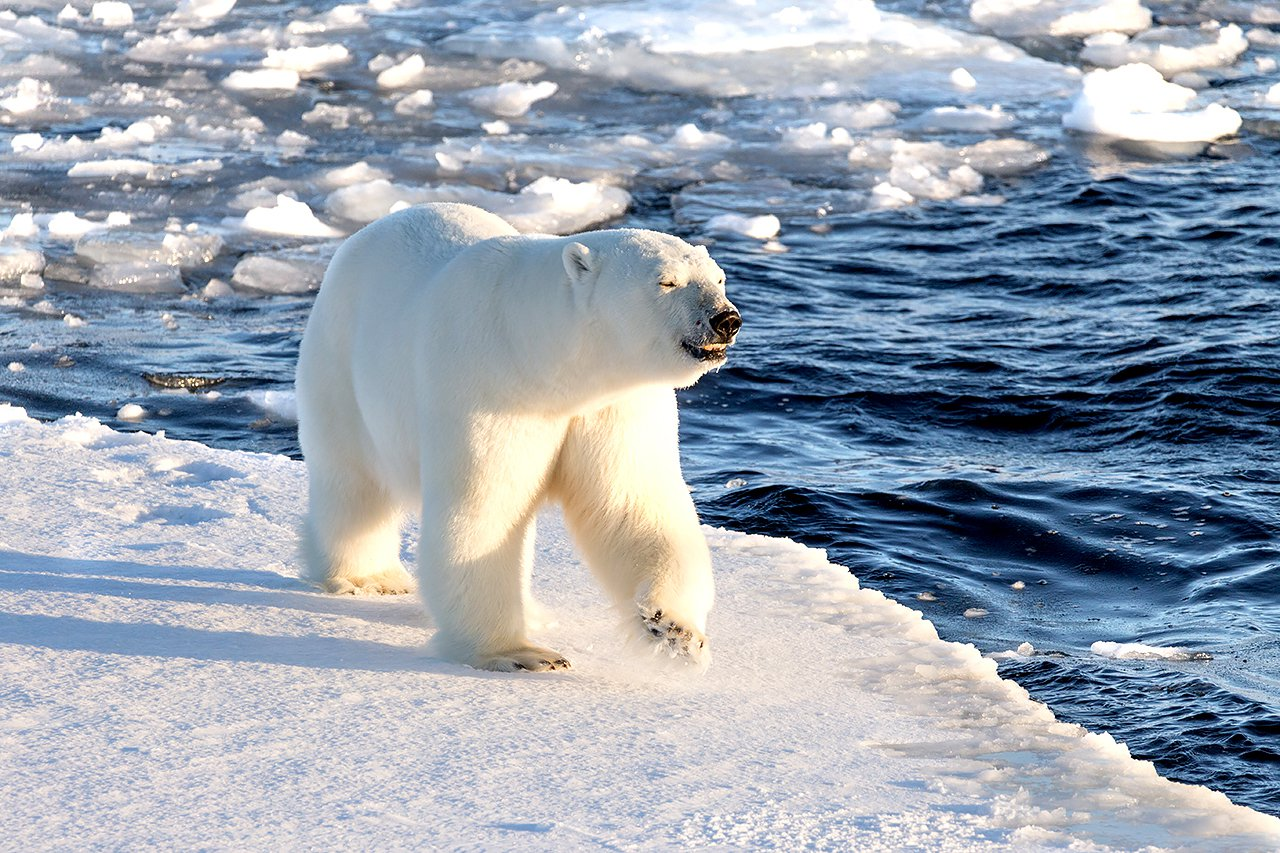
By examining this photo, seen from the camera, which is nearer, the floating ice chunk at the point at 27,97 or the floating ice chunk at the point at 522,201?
the floating ice chunk at the point at 522,201

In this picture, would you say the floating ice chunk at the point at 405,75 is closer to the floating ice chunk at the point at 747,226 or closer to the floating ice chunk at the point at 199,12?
the floating ice chunk at the point at 199,12

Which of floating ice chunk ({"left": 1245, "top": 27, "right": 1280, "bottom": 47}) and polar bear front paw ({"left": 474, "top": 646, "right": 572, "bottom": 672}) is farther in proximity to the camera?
floating ice chunk ({"left": 1245, "top": 27, "right": 1280, "bottom": 47})

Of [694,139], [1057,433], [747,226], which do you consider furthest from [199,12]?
[1057,433]

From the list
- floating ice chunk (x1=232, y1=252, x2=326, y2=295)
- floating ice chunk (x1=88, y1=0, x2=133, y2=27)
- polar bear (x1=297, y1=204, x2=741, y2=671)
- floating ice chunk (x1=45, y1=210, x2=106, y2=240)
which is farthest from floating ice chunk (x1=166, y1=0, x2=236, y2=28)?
polar bear (x1=297, y1=204, x2=741, y2=671)

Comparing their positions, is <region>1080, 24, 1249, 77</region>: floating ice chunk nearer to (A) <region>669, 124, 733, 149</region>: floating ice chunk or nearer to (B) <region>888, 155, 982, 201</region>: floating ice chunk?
(B) <region>888, 155, 982, 201</region>: floating ice chunk

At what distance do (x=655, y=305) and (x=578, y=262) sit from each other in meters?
0.21

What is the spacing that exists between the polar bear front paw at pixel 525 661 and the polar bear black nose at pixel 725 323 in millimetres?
912

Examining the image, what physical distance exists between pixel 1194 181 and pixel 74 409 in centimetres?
725

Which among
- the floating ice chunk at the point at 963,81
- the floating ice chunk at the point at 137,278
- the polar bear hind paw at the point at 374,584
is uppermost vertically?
the floating ice chunk at the point at 963,81

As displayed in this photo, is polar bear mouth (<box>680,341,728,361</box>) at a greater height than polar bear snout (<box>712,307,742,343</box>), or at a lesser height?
lesser

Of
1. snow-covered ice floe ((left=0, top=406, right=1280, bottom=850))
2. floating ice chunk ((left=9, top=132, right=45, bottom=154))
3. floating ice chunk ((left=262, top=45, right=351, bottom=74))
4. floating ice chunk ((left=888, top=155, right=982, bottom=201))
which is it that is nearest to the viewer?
snow-covered ice floe ((left=0, top=406, right=1280, bottom=850))

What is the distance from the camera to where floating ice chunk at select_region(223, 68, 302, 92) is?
12414 mm

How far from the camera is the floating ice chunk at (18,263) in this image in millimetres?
8664

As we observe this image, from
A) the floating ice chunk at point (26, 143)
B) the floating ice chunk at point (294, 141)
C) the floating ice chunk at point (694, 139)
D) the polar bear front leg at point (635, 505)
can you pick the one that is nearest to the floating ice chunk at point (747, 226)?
the floating ice chunk at point (694, 139)
